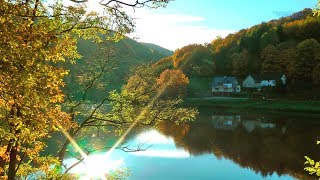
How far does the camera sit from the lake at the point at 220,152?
39719mm

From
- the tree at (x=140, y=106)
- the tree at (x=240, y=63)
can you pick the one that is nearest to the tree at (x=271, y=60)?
the tree at (x=240, y=63)

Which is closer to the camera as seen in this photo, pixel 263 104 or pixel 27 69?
pixel 27 69

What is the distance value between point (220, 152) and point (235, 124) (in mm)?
28127

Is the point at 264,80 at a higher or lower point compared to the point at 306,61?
lower

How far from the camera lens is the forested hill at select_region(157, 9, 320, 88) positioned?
13088cm

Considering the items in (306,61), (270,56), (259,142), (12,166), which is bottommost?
(259,142)

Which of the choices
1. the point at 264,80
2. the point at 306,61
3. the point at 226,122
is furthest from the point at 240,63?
the point at 226,122

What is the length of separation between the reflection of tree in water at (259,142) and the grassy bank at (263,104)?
66.8 feet

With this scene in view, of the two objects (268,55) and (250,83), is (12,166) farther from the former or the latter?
(268,55)

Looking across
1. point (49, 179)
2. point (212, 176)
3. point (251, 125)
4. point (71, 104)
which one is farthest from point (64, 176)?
point (251, 125)

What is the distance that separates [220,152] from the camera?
50.2 m

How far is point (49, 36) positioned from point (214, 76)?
488ft

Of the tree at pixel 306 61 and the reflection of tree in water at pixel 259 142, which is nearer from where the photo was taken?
the reflection of tree in water at pixel 259 142

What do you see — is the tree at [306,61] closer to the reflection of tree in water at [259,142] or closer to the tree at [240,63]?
the tree at [240,63]
